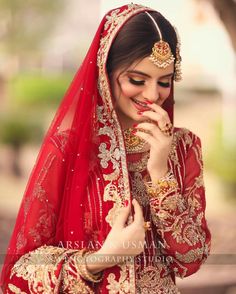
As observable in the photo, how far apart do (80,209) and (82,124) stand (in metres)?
0.19

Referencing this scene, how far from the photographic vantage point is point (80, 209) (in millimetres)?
1390

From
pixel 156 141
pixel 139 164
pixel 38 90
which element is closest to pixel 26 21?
pixel 38 90

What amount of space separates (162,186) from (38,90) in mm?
3707

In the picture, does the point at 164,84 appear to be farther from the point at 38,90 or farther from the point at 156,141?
the point at 38,90

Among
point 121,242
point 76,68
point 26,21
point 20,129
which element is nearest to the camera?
point 121,242

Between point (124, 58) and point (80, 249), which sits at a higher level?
point (124, 58)

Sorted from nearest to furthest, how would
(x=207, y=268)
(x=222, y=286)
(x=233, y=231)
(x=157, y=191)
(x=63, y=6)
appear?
1. (x=157, y=191)
2. (x=222, y=286)
3. (x=207, y=268)
4. (x=63, y=6)
5. (x=233, y=231)

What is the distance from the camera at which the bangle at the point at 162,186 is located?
4.44ft

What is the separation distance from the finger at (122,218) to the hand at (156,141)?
9 centimetres

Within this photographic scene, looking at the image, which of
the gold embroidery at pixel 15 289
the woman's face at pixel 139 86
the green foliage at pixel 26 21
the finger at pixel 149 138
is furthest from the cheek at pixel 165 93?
the green foliage at pixel 26 21

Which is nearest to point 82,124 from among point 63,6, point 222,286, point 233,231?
point 222,286

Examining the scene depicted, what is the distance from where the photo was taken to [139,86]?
1.39 meters

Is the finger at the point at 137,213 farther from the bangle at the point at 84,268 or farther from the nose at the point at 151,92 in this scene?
the nose at the point at 151,92

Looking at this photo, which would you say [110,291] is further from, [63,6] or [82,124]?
[63,6]
